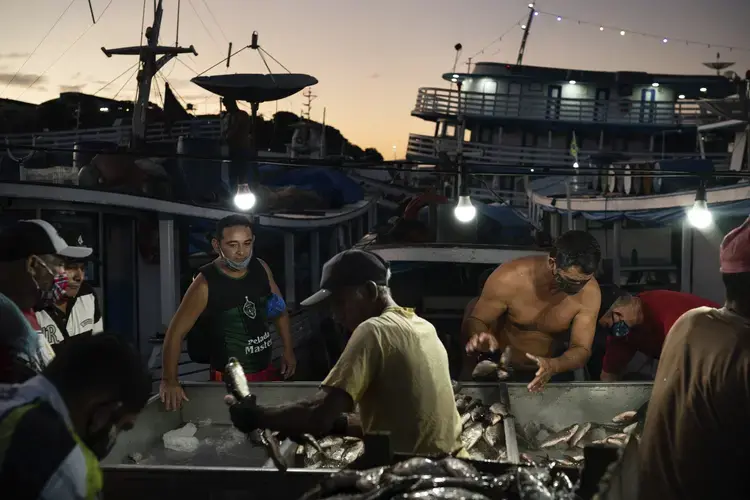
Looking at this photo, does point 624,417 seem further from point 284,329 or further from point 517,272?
point 284,329

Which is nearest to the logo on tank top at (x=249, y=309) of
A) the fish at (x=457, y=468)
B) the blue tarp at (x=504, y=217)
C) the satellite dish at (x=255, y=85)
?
the fish at (x=457, y=468)

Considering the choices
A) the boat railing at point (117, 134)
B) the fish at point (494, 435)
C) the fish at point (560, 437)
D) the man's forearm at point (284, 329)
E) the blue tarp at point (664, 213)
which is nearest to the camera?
the fish at point (494, 435)

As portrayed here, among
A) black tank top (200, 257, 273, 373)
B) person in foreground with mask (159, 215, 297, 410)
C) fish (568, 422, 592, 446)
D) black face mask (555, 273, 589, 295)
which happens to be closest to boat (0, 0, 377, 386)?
person in foreground with mask (159, 215, 297, 410)

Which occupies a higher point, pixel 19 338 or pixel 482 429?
pixel 19 338

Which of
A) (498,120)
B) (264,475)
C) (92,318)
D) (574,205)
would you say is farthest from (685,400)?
(498,120)

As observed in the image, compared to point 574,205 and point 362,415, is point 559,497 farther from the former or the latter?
point 574,205

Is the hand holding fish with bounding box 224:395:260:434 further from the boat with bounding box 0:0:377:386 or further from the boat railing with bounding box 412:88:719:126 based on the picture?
the boat railing with bounding box 412:88:719:126

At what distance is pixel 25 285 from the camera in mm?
3420

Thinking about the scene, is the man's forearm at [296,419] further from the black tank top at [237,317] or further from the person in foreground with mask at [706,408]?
the black tank top at [237,317]

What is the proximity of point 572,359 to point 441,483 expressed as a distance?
136 inches

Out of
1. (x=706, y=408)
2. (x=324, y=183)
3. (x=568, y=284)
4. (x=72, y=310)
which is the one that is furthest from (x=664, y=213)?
(x=706, y=408)

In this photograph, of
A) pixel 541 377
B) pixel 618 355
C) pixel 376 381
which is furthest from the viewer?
pixel 618 355

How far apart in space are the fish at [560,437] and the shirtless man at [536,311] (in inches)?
29.1

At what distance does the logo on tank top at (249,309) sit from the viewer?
232 inches
